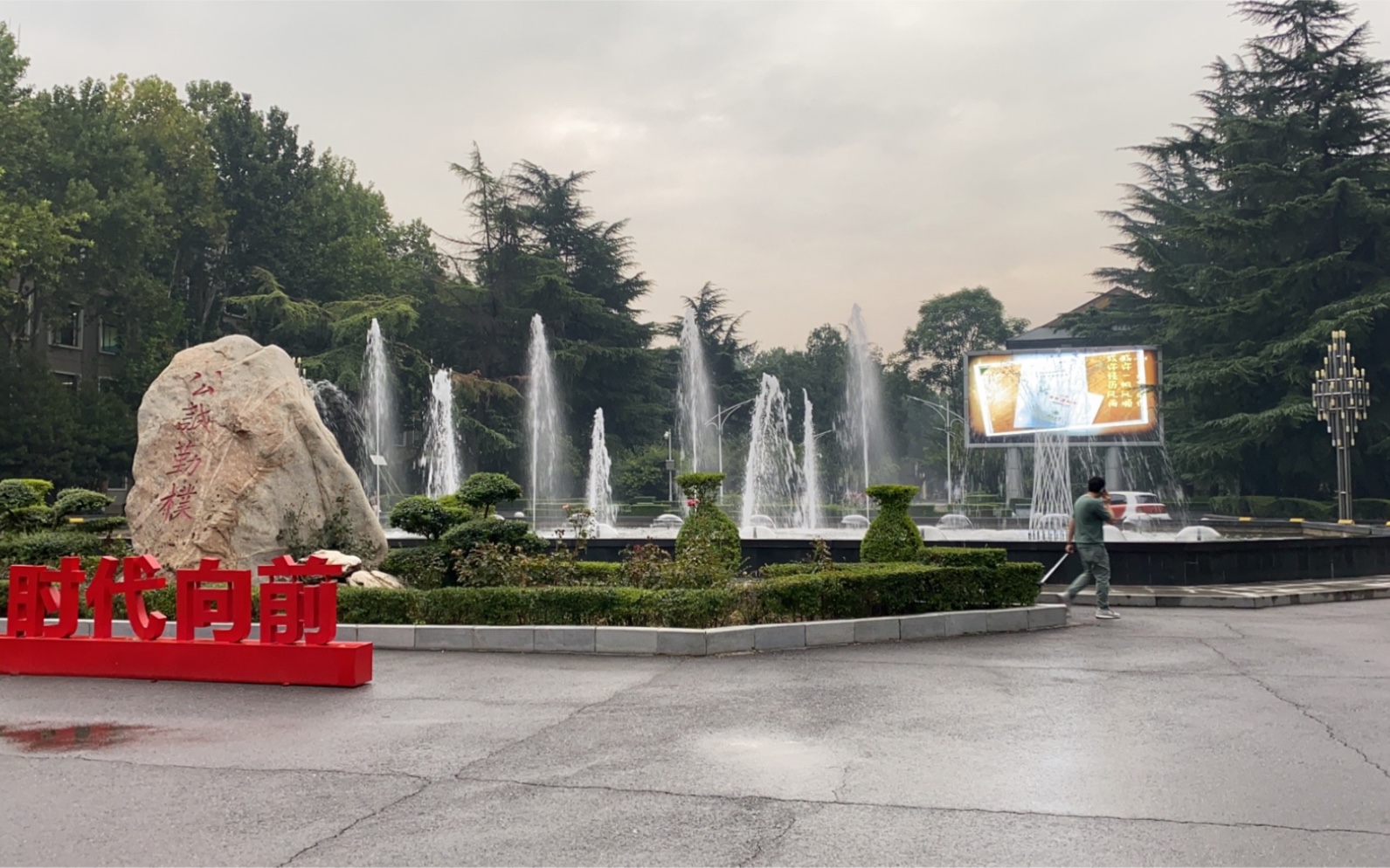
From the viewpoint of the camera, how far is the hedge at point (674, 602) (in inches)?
413

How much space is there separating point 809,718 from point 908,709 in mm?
732

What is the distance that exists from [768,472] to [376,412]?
15.9 metres

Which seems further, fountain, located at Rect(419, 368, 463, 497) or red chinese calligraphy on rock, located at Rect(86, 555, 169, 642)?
fountain, located at Rect(419, 368, 463, 497)

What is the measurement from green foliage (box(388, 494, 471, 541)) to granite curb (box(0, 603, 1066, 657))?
3483mm

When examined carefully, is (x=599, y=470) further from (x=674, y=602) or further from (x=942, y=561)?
(x=674, y=602)

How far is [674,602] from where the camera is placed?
34.2 feet

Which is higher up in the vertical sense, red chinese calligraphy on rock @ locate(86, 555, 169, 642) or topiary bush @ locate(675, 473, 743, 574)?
topiary bush @ locate(675, 473, 743, 574)

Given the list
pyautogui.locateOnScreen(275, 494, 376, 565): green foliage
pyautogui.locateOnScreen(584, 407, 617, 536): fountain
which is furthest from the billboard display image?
pyautogui.locateOnScreen(275, 494, 376, 565): green foliage

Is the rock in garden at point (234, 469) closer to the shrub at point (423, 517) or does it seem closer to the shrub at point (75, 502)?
the shrub at point (423, 517)

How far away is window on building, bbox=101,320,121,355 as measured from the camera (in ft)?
135

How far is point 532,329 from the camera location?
49.9 meters

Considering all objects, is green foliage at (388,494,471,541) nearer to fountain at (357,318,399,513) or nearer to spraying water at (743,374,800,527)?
spraying water at (743,374,800,527)

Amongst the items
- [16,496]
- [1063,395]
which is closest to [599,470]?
[1063,395]

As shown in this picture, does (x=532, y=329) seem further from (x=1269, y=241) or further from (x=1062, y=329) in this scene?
(x=1269, y=241)
